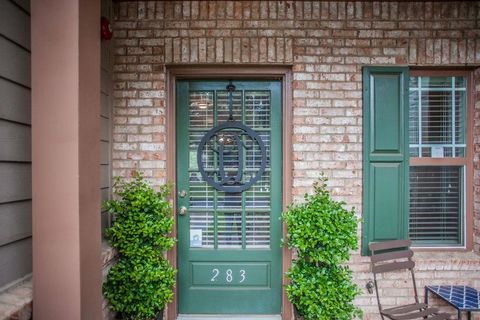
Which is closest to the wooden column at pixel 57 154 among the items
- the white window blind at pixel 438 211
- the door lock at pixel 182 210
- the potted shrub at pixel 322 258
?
the door lock at pixel 182 210

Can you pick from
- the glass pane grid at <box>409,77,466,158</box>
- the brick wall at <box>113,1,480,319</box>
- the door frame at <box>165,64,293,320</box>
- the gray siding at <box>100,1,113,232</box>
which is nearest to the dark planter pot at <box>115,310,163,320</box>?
the door frame at <box>165,64,293,320</box>

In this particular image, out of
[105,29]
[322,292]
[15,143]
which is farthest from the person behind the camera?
[105,29]

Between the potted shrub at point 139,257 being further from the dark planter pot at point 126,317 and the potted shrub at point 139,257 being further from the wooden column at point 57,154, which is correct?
the wooden column at point 57,154

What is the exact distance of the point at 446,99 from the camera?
263cm

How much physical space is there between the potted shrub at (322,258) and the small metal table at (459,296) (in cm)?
70

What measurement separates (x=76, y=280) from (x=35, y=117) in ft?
2.76

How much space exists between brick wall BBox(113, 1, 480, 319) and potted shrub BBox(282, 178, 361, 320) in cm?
31

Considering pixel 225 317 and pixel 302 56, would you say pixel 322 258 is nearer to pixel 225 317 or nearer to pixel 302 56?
pixel 225 317

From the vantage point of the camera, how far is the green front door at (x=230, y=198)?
262 centimetres

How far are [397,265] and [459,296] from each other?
51cm

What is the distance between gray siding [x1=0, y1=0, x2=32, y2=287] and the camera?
144cm

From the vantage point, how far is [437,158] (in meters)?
2.63

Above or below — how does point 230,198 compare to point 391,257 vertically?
above

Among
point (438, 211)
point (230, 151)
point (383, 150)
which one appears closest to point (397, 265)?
point (438, 211)
